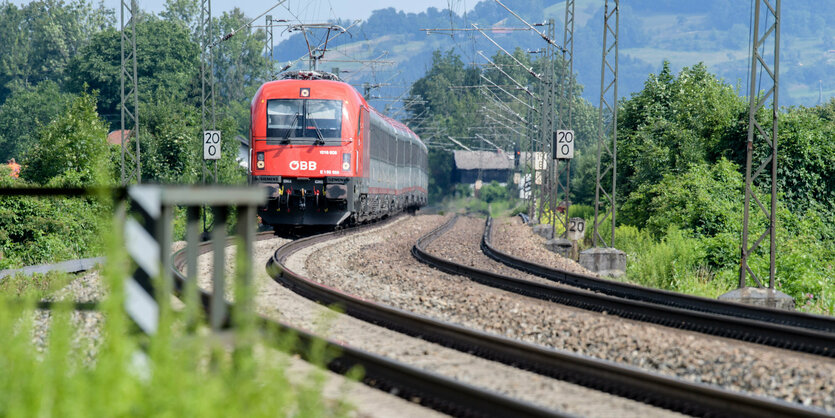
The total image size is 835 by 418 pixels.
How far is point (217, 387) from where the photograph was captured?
3.33m

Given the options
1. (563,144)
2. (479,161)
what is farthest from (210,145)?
(479,161)

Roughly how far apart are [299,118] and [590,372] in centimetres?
1444

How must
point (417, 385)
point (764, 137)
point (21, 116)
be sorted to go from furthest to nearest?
point (21, 116)
point (764, 137)
point (417, 385)

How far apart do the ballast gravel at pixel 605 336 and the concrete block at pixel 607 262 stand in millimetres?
6265

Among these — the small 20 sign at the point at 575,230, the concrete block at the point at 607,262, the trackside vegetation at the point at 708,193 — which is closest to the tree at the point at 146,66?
the trackside vegetation at the point at 708,193

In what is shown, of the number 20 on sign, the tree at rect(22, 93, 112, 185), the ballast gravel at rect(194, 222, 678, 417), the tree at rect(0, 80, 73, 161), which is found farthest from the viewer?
the tree at rect(0, 80, 73, 161)

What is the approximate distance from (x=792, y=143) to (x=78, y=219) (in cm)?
2143

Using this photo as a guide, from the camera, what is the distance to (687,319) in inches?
381

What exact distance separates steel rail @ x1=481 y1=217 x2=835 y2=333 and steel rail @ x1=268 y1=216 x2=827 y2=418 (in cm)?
451

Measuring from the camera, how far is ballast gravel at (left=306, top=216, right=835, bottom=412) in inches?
267

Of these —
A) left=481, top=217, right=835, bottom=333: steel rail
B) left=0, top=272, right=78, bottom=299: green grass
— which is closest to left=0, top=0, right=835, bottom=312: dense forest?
left=0, top=272, right=78, bottom=299: green grass

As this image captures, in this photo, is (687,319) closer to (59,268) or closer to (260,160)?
(59,268)

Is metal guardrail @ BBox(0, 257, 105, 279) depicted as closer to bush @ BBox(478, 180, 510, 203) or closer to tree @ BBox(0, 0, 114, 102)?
bush @ BBox(478, 180, 510, 203)

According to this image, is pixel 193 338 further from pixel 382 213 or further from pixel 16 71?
pixel 16 71
